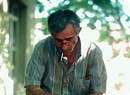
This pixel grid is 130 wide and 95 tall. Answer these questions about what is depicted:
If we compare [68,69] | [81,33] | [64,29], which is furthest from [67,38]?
[81,33]

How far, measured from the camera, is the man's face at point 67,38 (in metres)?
3.01

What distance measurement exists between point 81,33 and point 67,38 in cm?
327

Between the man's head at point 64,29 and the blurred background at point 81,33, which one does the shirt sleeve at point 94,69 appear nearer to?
the man's head at point 64,29

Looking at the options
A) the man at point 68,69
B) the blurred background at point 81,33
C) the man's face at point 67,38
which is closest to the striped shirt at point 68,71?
the man at point 68,69

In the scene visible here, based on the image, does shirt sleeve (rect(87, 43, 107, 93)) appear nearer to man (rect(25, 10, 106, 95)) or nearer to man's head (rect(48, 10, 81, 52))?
man (rect(25, 10, 106, 95))

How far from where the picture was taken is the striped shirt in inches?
128

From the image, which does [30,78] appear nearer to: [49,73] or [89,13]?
[49,73]

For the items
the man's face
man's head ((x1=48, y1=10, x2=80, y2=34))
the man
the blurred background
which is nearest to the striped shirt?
the man

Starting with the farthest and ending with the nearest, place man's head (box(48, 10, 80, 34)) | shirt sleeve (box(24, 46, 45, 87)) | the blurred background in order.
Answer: the blurred background
shirt sleeve (box(24, 46, 45, 87))
man's head (box(48, 10, 80, 34))

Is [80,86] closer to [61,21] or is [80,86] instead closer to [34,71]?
[34,71]

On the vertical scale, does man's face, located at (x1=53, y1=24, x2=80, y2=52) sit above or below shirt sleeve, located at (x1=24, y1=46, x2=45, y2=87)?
above

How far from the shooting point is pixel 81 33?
630cm

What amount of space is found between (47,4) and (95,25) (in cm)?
83

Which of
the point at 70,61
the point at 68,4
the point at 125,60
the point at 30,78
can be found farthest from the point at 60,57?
the point at 125,60
